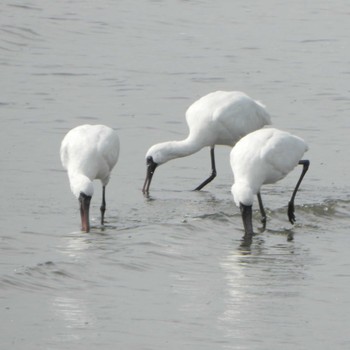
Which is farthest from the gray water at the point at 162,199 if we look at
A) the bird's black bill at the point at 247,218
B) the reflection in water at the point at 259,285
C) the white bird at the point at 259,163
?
the white bird at the point at 259,163

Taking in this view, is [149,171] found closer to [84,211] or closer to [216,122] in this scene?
[216,122]

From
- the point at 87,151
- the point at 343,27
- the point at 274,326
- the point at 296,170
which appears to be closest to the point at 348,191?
the point at 296,170

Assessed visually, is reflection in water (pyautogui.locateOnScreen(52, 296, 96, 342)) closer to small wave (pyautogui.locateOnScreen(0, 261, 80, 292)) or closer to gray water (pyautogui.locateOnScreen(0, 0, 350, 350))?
gray water (pyautogui.locateOnScreen(0, 0, 350, 350))

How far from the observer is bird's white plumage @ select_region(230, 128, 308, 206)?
1165 centimetres

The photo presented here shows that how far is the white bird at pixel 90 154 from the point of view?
1205 centimetres

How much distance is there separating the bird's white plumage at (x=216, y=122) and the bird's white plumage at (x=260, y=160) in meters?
1.71

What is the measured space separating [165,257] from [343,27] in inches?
656

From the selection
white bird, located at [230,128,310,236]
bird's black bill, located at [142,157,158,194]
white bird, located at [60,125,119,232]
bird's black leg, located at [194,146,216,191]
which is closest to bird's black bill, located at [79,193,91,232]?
white bird, located at [60,125,119,232]

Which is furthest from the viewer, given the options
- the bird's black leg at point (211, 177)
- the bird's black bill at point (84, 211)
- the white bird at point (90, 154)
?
the bird's black leg at point (211, 177)

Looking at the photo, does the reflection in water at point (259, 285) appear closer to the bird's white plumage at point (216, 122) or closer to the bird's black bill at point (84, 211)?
the bird's black bill at point (84, 211)

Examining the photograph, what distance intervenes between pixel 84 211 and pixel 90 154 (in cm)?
95

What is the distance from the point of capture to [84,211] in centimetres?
1134

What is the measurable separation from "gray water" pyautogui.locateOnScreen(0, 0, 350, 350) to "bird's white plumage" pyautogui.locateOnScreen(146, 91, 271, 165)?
0.37 meters

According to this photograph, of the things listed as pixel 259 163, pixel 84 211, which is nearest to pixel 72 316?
pixel 84 211
